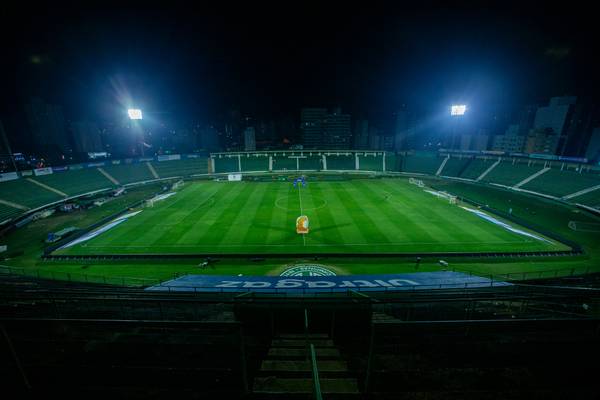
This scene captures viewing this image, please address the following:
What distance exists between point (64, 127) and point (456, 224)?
548 ft

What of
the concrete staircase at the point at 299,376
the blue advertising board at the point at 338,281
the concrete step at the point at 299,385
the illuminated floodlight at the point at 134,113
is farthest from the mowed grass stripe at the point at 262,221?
the illuminated floodlight at the point at 134,113

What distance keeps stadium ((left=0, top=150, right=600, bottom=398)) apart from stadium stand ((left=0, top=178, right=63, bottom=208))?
475 mm

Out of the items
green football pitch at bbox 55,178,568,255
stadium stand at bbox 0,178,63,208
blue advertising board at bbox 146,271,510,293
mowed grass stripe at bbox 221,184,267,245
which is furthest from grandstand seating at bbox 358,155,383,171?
stadium stand at bbox 0,178,63,208

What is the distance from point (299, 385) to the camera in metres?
4.08

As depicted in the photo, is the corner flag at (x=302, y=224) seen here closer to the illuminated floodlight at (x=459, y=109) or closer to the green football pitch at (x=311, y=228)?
the green football pitch at (x=311, y=228)

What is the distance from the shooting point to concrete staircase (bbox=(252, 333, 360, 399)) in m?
3.67

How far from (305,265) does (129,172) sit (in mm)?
64410

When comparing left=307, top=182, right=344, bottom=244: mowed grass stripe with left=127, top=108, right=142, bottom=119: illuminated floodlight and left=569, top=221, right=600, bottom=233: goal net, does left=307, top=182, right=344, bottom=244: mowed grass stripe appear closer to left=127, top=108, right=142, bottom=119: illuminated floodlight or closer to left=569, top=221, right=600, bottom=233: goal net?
left=569, top=221, right=600, bottom=233: goal net

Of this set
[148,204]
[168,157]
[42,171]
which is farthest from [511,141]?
[42,171]

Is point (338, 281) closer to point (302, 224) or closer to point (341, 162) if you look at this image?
point (302, 224)

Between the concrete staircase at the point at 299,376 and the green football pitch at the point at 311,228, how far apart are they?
23366mm

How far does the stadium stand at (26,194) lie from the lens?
4456 cm

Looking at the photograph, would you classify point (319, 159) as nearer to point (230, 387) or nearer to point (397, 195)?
point (397, 195)

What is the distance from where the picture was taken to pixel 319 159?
8706 cm
